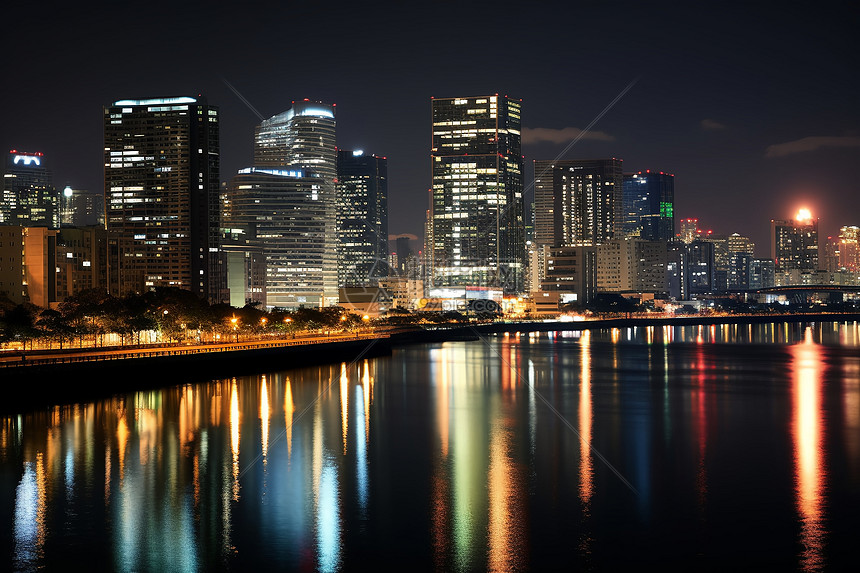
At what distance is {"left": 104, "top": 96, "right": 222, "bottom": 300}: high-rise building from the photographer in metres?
184

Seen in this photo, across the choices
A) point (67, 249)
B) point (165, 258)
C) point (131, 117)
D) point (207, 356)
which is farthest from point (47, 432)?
point (131, 117)

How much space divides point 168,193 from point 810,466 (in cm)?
16246

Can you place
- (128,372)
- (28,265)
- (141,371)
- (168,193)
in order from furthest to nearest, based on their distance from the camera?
(168,193) → (28,265) → (141,371) → (128,372)

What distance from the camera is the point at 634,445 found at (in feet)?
155

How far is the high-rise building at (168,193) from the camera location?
184000 mm

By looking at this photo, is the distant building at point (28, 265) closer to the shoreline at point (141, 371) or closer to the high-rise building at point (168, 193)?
the high-rise building at point (168, 193)

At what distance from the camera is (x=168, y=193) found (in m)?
186

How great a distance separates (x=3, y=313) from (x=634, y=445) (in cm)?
6715

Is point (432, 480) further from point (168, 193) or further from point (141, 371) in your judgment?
point (168, 193)

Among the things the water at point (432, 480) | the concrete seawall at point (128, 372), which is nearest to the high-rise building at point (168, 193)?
the concrete seawall at point (128, 372)

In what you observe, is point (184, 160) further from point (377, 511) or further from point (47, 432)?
point (377, 511)

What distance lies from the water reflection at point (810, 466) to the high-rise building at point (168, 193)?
129337 millimetres

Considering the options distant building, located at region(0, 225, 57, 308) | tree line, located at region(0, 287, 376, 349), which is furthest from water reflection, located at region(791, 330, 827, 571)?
distant building, located at region(0, 225, 57, 308)

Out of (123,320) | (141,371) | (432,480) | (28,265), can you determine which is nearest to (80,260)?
(28,265)
